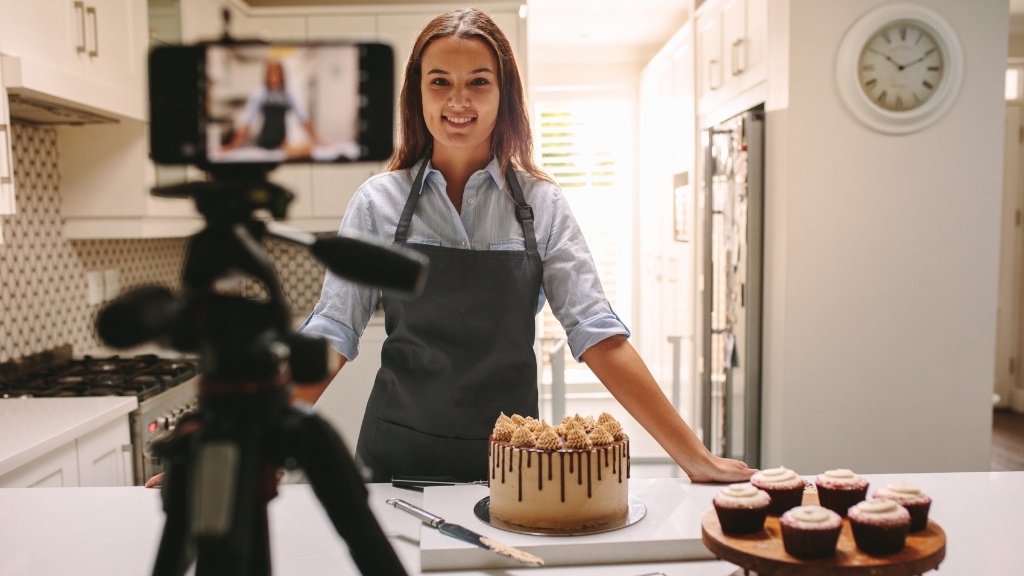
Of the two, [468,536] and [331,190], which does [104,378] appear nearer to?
[331,190]

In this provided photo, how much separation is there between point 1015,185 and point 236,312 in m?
5.68

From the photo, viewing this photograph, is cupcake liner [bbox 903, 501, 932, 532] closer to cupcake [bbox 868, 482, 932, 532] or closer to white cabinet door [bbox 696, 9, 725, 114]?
cupcake [bbox 868, 482, 932, 532]

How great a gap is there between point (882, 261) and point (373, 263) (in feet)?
8.45

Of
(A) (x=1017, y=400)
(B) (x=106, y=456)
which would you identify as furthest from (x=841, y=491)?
(A) (x=1017, y=400)

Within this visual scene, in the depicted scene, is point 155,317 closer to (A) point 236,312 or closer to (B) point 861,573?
(A) point 236,312

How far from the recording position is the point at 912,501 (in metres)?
0.74

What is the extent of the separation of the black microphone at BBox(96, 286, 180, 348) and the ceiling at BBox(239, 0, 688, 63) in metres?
3.34

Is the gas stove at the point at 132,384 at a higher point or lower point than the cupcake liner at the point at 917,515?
lower

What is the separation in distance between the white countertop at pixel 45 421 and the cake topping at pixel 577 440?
4.17 ft

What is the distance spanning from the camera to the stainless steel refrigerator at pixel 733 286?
2.76m

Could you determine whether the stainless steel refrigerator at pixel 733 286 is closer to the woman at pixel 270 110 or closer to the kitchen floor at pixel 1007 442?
the kitchen floor at pixel 1007 442

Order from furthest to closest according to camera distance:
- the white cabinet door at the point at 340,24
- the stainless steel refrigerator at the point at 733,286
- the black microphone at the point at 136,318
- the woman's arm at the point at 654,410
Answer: the white cabinet door at the point at 340,24 < the stainless steel refrigerator at the point at 733,286 < the woman's arm at the point at 654,410 < the black microphone at the point at 136,318

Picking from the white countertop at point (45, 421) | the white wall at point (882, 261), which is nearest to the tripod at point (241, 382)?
the white countertop at point (45, 421)

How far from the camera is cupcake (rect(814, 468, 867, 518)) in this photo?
0.80 m
